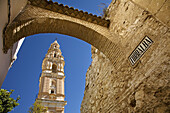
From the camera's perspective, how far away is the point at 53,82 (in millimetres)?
24875

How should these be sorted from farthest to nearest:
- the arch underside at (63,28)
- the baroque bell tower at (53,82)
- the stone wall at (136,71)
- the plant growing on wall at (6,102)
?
the baroque bell tower at (53,82), the plant growing on wall at (6,102), the arch underside at (63,28), the stone wall at (136,71)

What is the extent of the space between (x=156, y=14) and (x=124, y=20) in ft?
3.72

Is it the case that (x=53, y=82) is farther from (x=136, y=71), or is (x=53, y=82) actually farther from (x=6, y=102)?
(x=136, y=71)

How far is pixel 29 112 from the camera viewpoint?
47.3 ft

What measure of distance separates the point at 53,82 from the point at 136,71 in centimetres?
2343

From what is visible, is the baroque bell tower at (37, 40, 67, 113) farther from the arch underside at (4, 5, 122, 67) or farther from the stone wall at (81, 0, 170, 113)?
the arch underside at (4, 5, 122, 67)

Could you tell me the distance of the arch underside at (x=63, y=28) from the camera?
3304mm

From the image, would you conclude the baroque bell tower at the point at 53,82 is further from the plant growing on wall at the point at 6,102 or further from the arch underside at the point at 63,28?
the arch underside at the point at 63,28

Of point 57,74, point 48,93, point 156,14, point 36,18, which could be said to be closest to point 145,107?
point 156,14

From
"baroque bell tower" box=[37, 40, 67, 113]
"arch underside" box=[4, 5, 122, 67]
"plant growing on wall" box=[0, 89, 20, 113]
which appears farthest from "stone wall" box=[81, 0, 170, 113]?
"baroque bell tower" box=[37, 40, 67, 113]

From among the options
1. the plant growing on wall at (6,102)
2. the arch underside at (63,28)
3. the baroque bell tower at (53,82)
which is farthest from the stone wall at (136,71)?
the baroque bell tower at (53,82)

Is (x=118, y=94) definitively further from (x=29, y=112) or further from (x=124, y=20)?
(x=29, y=112)

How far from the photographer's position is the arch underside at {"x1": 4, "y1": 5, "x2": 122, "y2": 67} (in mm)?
3304

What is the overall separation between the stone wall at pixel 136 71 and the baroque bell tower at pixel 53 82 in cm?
1808
